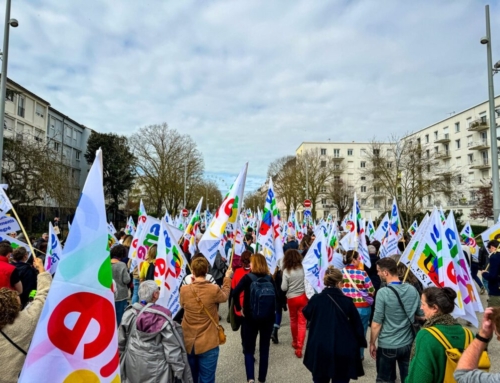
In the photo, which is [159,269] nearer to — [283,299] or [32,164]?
[283,299]

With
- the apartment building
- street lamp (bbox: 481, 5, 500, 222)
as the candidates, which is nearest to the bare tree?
the apartment building

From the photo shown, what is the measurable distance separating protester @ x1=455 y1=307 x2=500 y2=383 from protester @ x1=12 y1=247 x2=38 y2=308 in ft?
17.7

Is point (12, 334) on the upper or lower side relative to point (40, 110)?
lower

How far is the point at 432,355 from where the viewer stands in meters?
2.51

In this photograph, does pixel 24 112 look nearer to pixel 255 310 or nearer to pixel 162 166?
pixel 162 166

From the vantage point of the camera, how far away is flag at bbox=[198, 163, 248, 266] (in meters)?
5.56

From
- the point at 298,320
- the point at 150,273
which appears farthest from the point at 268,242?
the point at 150,273

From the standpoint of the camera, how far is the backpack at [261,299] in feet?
15.2

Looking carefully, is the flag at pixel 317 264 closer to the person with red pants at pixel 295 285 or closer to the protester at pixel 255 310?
the person with red pants at pixel 295 285

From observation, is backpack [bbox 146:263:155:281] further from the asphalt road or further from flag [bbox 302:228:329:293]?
flag [bbox 302:228:329:293]

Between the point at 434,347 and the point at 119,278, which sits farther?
the point at 119,278

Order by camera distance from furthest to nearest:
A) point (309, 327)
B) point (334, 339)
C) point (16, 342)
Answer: point (309, 327)
point (334, 339)
point (16, 342)

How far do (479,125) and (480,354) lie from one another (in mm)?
55389

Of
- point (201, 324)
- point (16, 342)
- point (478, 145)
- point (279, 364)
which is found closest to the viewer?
point (16, 342)
